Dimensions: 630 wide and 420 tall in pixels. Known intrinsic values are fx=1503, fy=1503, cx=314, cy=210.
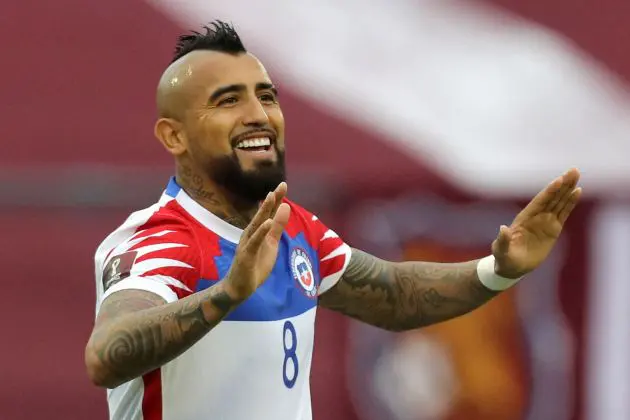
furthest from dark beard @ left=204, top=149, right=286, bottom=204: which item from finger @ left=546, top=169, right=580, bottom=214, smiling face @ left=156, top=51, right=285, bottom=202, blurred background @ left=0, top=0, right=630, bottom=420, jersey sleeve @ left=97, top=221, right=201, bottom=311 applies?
blurred background @ left=0, top=0, right=630, bottom=420

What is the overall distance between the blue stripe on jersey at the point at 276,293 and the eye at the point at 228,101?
379 mm

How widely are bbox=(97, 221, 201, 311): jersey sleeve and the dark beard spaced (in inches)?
8.8

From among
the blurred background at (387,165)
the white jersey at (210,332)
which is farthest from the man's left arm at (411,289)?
the blurred background at (387,165)

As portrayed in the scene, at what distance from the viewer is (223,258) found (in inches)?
157

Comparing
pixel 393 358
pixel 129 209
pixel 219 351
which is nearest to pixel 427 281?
pixel 219 351

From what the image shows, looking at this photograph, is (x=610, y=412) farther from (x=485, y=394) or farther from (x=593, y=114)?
(x=593, y=114)

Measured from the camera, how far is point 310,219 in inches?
175

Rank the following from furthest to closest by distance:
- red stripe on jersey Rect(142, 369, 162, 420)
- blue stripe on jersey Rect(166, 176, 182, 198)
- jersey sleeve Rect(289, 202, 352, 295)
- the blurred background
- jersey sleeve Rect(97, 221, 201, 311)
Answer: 1. the blurred background
2. jersey sleeve Rect(289, 202, 352, 295)
3. blue stripe on jersey Rect(166, 176, 182, 198)
4. red stripe on jersey Rect(142, 369, 162, 420)
5. jersey sleeve Rect(97, 221, 201, 311)

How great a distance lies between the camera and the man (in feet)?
12.4

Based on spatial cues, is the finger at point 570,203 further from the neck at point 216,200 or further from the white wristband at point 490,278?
the neck at point 216,200

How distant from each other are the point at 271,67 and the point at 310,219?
470 cm

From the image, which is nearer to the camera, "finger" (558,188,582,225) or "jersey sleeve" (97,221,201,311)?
"jersey sleeve" (97,221,201,311)

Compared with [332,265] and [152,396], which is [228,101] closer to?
[332,265]

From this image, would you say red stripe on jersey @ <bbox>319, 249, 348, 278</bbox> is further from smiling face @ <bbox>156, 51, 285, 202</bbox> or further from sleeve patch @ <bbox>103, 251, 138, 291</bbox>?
sleeve patch @ <bbox>103, 251, 138, 291</bbox>
